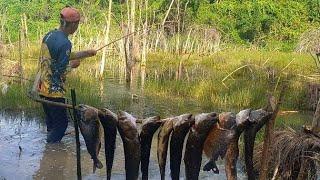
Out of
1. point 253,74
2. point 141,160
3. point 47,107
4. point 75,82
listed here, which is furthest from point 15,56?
point 141,160

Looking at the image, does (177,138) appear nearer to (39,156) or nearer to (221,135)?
(221,135)

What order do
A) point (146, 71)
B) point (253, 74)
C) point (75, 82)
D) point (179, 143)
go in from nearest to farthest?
point (179, 143)
point (75, 82)
point (253, 74)
point (146, 71)

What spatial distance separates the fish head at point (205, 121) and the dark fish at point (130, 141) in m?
0.60

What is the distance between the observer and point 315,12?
39.2 meters

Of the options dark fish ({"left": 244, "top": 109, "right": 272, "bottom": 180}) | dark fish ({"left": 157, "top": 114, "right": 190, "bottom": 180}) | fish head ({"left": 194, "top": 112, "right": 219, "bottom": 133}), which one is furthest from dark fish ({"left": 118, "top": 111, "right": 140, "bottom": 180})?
dark fish ({"left": 244, "top": 109, "right": 272, "bottom": 180})

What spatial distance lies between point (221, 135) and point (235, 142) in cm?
17

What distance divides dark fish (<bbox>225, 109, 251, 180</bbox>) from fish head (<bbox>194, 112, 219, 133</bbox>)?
197 mm

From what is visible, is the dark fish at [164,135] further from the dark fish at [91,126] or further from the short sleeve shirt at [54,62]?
the short sleeve shirt at [54,62]

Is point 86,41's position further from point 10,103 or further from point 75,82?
point 10,103

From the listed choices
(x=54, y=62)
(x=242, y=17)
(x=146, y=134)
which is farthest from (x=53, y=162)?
(x=242, y=17)

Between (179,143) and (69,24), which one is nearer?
(179,143)

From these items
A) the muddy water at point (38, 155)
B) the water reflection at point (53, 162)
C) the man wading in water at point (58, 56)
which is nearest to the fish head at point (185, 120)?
the muddy water at point (38, 155)

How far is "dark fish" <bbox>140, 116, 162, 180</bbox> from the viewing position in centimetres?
480

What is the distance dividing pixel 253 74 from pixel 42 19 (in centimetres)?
2626
